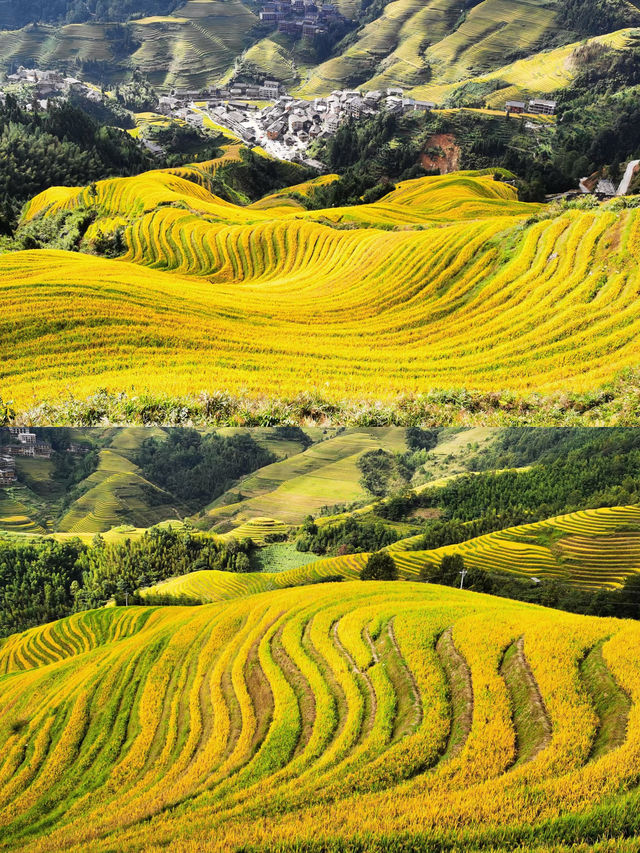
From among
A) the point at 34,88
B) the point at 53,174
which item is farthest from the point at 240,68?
the point at 53,174

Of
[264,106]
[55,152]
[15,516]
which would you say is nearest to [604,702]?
[15,516]

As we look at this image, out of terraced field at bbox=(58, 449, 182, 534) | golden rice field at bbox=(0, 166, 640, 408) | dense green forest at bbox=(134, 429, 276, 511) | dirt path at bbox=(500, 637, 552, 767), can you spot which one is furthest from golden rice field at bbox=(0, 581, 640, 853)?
golden rice field at bbox=(0, 166, 640, 408)

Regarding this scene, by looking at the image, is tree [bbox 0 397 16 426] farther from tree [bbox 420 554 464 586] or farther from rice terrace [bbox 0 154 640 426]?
tree [bbox 420 554 464 586]

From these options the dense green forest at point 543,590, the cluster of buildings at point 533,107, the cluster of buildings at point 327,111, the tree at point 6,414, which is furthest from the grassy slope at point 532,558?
the cluster of buildings at point 327,111

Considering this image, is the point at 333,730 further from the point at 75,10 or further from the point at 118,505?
the point at 75,10

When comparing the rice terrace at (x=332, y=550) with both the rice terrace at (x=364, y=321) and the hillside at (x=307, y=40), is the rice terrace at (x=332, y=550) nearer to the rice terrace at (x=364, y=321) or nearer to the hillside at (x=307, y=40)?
the rice terrace at (x=364, y=321)
